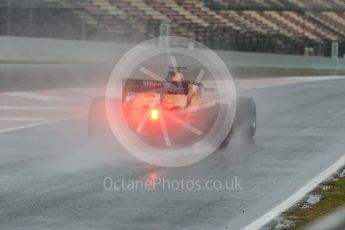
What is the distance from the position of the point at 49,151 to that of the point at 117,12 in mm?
44658

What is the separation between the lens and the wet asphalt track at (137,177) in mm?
8320

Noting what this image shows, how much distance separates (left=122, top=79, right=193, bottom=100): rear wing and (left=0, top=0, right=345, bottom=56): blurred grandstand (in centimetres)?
2823

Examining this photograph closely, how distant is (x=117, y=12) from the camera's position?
57.4 m

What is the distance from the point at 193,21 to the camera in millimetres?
62531

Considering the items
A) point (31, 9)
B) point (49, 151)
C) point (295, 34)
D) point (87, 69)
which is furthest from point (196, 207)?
point (295, 34)

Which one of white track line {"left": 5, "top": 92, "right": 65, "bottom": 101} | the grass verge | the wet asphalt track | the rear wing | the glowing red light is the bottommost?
white track line {"left": 5, "top": 92, "right": 65, "bottom": 101}

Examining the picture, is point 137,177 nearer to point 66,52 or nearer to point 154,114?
point 154,114

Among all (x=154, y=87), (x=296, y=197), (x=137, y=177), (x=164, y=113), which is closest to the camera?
(x=296, y=197)

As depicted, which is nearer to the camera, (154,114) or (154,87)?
(154,114)

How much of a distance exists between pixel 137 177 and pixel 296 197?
2.06 meters

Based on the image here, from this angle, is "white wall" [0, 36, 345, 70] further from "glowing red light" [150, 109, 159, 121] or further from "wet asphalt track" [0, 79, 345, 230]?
"glowing red light" [150, 109, 159, 121]

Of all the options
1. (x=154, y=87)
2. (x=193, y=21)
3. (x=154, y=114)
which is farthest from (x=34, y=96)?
(x=193, y=21)

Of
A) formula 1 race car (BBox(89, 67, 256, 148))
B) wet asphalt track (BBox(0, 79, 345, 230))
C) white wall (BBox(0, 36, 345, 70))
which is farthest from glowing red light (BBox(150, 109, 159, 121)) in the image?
white wall (BBox(0, 36, 345, 70))

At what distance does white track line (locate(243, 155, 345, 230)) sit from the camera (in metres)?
8.23
